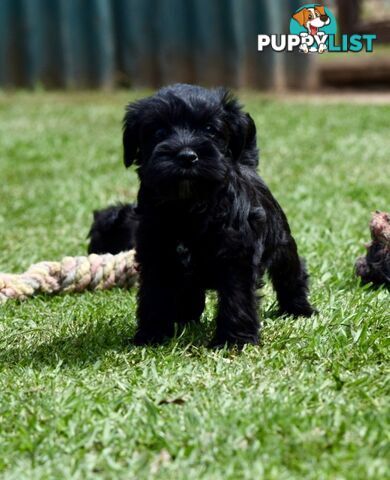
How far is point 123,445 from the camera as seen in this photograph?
3506mm

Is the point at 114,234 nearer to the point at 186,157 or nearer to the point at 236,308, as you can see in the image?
the point at 236,308

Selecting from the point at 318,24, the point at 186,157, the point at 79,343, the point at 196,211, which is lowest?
the point at 79,343

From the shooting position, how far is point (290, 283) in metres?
5.14

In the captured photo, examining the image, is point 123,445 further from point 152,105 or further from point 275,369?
point 152,105

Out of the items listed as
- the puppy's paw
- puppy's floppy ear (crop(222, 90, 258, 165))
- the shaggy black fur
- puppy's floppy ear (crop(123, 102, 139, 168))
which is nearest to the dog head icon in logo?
the shaggy black fur

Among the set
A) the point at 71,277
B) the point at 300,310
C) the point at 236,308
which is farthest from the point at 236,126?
the point at 71,277

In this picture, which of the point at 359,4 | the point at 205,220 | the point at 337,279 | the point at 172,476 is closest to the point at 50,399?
the point at 172,476

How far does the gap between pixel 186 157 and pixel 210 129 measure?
0.87 feet

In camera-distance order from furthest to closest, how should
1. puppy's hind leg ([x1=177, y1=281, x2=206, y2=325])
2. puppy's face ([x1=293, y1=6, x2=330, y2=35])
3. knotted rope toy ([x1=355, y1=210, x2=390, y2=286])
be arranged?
puppy's face ([x1=293, y1=6, x2=330, y2=35])
knotted rope toy ([x1=355, y1=210, x2=390, y2=286])
puppy's hind leg ([x1=177, y1=281, x2=206, y2=325])

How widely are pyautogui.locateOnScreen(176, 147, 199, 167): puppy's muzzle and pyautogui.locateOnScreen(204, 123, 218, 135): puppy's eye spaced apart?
22 cm

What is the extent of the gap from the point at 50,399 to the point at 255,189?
153cm

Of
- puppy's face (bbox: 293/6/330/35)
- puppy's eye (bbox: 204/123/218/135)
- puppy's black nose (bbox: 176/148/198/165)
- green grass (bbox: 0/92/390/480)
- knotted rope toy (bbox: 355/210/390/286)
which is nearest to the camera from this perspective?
green grass (bbox: 0/92/390/480)

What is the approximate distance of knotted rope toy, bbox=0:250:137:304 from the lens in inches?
235

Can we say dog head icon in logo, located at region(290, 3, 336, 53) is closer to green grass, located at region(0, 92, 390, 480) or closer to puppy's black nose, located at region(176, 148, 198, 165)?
green grass, located at region(0, 92, 390, 480)
